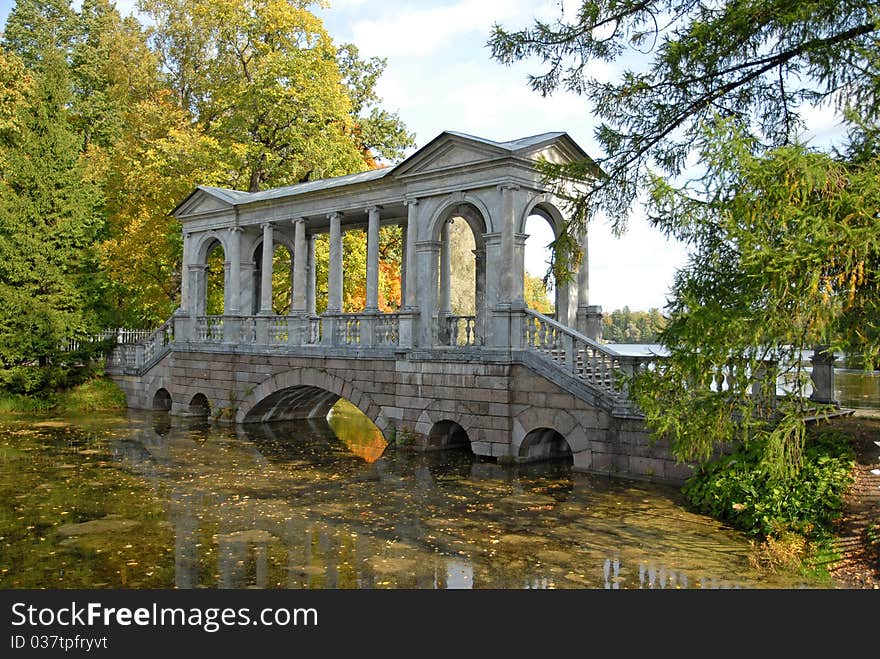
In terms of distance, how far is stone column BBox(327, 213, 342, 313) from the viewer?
18547 millimetres

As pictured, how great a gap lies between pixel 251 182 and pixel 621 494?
18.2 meters

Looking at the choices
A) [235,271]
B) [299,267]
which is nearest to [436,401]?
[299,267]

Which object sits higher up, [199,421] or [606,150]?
[606,150]

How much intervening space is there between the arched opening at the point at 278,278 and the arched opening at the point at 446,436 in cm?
845

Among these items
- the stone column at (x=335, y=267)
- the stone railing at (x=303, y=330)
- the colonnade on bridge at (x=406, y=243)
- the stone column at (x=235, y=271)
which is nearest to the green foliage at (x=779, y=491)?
the colonnade on bridge at (x=406, y=243)

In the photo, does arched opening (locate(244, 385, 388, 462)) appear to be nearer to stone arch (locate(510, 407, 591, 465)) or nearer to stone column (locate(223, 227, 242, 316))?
stone column (locate(223, 227, 242, 316))

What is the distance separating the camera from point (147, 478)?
43.6ft

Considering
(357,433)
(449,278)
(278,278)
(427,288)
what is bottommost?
(357,433)

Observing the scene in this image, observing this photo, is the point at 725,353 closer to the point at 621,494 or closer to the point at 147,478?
the point at 621,494

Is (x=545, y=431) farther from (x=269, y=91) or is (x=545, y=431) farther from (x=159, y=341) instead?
(x=269, y=91)

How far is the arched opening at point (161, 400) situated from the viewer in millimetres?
23641

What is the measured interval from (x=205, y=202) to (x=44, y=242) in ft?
20.1

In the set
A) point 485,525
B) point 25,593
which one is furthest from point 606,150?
point 25,593

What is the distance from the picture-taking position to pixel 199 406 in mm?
22156
